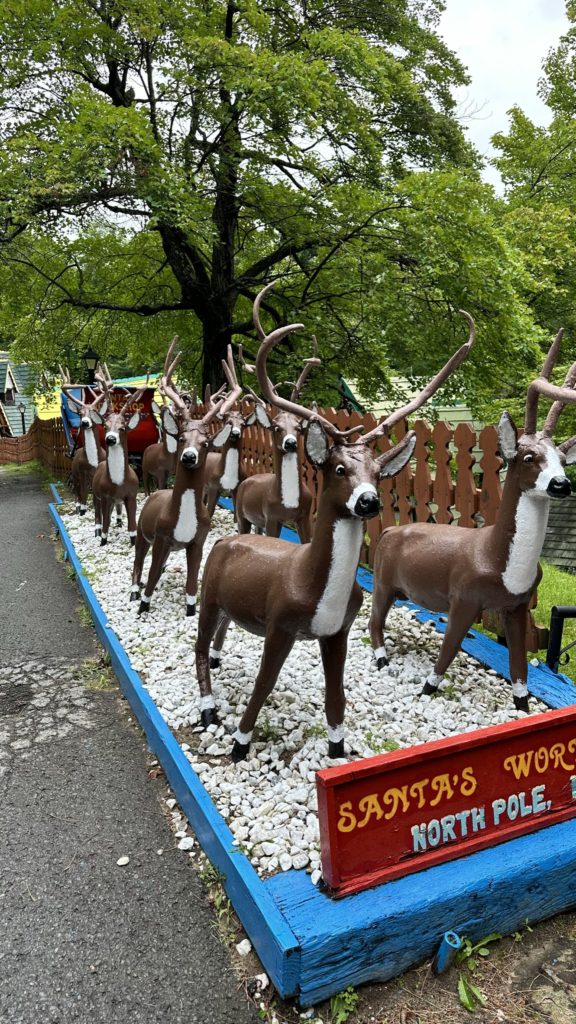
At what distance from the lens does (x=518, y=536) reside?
303 cm

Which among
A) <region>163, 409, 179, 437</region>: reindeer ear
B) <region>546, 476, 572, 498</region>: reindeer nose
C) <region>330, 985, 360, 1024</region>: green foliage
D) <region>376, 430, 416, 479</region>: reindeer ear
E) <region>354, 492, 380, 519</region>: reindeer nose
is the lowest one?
<region>330, 985, 360, 1024</region>: green foliage

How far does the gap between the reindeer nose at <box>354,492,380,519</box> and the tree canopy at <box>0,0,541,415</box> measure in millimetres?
7280

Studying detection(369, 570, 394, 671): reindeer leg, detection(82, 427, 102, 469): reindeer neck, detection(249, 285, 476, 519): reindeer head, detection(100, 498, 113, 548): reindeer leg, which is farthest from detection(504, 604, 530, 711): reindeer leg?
detection(82, 427, 102, 469): reindeer neck

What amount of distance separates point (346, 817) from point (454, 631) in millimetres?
1509

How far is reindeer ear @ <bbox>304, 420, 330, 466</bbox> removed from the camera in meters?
2.42

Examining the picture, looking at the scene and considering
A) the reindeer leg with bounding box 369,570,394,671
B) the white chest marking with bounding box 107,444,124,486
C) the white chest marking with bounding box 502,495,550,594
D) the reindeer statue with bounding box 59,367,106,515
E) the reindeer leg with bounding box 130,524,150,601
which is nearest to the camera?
the white chest marking with bounding box 502,495,550,594

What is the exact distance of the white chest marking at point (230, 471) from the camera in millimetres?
7379

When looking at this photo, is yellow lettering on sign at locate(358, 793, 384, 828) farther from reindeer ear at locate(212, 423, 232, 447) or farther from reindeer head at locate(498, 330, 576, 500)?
reindeer ear at locate(212, 423, 232, 447)

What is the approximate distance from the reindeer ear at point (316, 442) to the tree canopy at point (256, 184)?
23.1 feet

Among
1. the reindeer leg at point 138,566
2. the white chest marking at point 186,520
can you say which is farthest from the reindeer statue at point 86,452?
the white chest marking at point 186,520

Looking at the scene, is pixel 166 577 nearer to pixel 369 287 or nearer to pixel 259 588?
pixel 259 588

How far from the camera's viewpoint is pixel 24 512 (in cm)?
1215

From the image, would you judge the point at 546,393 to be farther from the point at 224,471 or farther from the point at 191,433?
the point at 224,471

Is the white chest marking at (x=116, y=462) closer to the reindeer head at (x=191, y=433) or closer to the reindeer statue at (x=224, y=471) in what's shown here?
the reindeer statue at (x=224, y=471)
